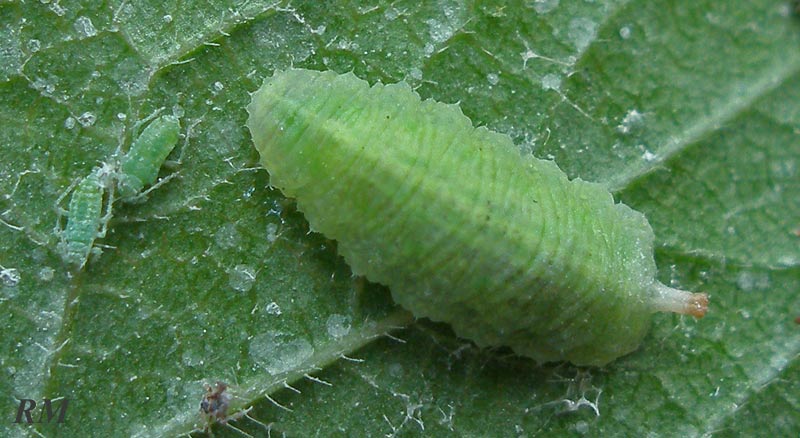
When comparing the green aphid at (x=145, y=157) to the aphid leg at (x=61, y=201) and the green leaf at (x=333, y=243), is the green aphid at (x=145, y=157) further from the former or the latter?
the aphid leg at (x=61, y=201)

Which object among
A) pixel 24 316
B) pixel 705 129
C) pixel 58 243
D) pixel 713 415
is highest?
pixel 705 129

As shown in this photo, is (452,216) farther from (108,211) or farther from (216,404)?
(108,211)

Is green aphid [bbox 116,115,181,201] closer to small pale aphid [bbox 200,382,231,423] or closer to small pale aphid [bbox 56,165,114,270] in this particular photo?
small pale aphid [bbox 56,165,114,270]

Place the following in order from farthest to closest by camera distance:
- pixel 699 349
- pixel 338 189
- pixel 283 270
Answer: pixel 699 349 < pixel 283 270 < pixel 338 189

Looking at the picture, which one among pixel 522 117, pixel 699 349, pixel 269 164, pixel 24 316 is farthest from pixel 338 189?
pixel 699 349

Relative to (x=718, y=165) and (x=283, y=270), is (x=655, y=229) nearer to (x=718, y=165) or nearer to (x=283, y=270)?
(x=718, y=165)

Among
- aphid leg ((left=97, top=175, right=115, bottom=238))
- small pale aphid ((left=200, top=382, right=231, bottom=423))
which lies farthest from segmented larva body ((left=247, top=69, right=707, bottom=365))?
small pale aphid ((left=200, top=382, right=231, bottom=423))

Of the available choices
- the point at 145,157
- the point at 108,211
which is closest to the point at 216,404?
the point at 108,211

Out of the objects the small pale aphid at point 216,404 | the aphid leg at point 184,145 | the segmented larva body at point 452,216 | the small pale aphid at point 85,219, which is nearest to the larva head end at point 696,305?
the segmented larva body at point 452,216
